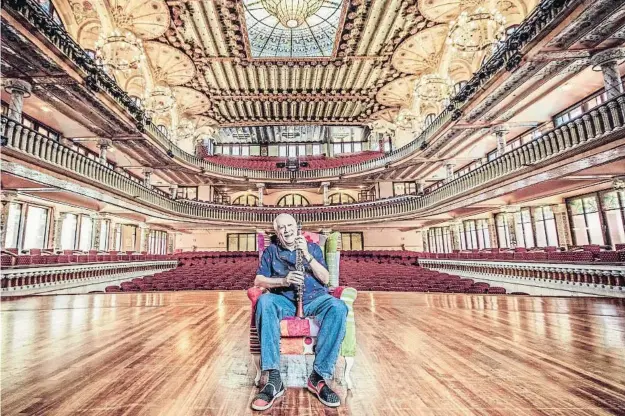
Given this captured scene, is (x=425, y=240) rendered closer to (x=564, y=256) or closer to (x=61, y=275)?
(x=564, y=256)

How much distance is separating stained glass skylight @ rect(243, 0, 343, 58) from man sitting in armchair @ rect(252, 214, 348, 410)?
43.6 feet

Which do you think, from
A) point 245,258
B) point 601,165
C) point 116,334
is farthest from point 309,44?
point 116,334

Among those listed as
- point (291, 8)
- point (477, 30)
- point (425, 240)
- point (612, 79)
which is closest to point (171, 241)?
point (291, 8)

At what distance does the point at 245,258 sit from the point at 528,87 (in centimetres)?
1339

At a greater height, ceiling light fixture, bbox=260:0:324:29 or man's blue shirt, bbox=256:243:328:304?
ceiling light fixture, bbox=260:0:324:29

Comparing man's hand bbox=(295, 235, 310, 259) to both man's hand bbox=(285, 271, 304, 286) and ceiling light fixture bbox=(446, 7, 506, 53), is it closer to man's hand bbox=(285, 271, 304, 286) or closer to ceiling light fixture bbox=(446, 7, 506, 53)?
man's hand bbox=(285, 271, 304, 286)

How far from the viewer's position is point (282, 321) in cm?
194

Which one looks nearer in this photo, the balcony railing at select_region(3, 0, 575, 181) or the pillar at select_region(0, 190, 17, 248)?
the balcony railing at select_region(3, 0, 575, 181)

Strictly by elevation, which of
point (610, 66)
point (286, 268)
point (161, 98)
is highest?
Answer: point (161, 98)

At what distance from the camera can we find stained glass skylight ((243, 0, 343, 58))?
1327 centimetres

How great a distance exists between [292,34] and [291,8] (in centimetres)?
Answer: 405

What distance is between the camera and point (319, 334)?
187cm

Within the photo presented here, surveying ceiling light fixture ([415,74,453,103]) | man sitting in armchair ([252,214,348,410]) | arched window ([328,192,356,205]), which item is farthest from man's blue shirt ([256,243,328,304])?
arched window ([328,192,356,205])

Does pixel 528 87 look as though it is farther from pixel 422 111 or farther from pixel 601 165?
pixel 422 111
